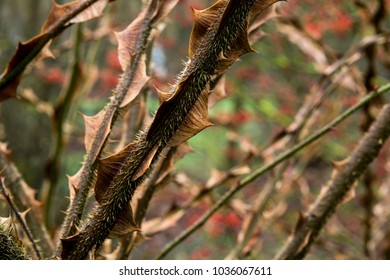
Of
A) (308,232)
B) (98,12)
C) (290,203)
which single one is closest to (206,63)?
(98,12)

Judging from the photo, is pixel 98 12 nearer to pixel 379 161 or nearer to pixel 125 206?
pixel 125 206

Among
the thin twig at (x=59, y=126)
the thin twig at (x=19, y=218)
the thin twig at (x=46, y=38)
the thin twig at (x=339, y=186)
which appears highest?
the thin twig at (x=46, y=38)

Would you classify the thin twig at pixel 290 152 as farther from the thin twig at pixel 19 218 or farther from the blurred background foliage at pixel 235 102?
the blurred background foliage at pixel 235 102

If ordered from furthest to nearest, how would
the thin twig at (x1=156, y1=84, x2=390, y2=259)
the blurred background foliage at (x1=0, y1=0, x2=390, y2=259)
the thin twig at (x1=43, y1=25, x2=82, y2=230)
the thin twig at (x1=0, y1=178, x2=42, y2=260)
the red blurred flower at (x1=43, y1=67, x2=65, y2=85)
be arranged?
the red blurred flower at (x1=43, y1=67, x2=65, y2=85) → the blurred background foliage at (x1=0, y1=0, x2=390, y2=259) → the thin twig at (x1=43, y1=25, x2=82, y2=230) → the thin twig at (x1=156, y1=84, x2=390, y2=259) → the thin twig at (x1=0, y1=178, x2=42, y2=260)

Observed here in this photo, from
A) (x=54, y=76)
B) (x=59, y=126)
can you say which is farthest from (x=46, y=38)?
(x=54, y=76)

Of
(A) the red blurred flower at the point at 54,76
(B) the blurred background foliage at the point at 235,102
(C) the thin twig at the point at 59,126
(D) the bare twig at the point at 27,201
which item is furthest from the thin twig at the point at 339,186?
(A) the red blurred flower at the point at 54,76

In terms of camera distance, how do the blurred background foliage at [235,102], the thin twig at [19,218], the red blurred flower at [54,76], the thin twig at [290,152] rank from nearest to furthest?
1. the thin twig at [19,218]
2. the thin twig at [290,152]
3. the blurred background foliage at [235,102]
4. the red blurred flower at [54,76]

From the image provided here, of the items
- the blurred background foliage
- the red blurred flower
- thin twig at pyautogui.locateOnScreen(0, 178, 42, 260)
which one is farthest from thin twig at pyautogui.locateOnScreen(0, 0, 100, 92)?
the red blurred flower

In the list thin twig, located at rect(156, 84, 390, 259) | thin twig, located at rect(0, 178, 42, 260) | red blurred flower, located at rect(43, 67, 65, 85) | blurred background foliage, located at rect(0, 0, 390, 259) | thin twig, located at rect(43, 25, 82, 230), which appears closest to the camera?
thin twig, located at rect(0, 178, 42, 260)

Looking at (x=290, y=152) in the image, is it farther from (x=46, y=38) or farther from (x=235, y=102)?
(x=235, y=102)

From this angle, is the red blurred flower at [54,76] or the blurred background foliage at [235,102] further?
the red blurred flower at [54,76]

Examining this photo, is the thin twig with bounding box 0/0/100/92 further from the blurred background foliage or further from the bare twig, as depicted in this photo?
the blurred background foliage
